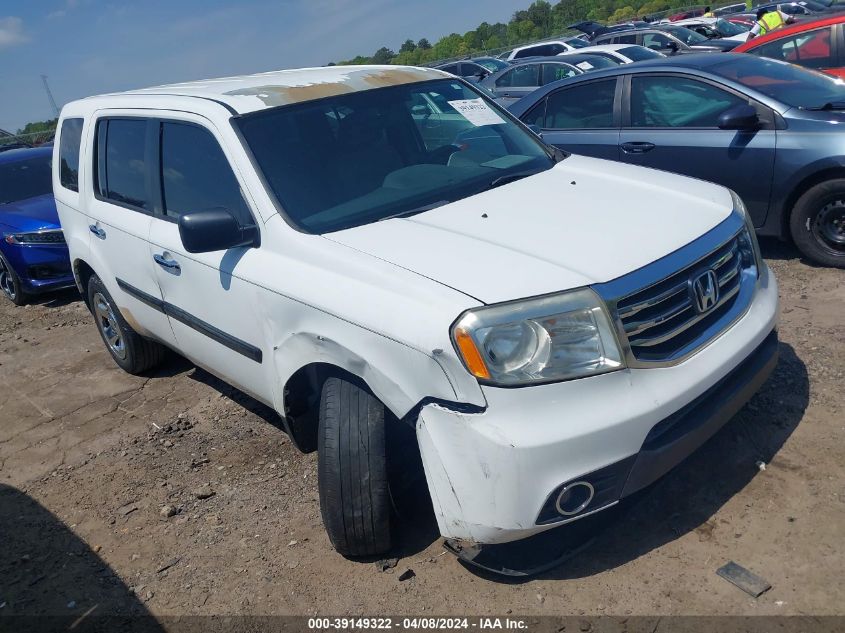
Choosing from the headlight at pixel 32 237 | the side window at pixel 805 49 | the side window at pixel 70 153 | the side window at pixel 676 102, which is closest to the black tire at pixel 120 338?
the side window at pixel 70 153

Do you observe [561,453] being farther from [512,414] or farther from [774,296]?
[774,296]

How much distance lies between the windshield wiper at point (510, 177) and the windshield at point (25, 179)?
6.69m

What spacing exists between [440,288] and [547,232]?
0.58 m

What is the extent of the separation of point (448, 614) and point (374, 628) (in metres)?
0.28

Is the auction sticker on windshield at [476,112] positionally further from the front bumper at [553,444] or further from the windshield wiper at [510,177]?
the front bumper at [553,444]

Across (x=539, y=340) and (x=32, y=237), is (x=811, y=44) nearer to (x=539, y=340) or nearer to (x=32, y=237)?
(x=539, y=340)

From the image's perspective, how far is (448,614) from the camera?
2.75 meters

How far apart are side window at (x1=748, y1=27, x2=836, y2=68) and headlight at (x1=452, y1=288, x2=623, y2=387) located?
7.47 metres

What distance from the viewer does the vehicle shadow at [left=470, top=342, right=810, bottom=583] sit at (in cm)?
288

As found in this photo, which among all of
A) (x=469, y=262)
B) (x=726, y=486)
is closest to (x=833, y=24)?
(x=726, y=486)

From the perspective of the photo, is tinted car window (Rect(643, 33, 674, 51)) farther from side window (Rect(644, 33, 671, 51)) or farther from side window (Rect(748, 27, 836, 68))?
side window (Rect(748, 27, 836, 68))

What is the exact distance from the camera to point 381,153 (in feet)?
11.8

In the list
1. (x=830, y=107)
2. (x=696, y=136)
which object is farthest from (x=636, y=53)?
(x=830, y=107)

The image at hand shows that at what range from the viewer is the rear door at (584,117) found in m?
6.18
